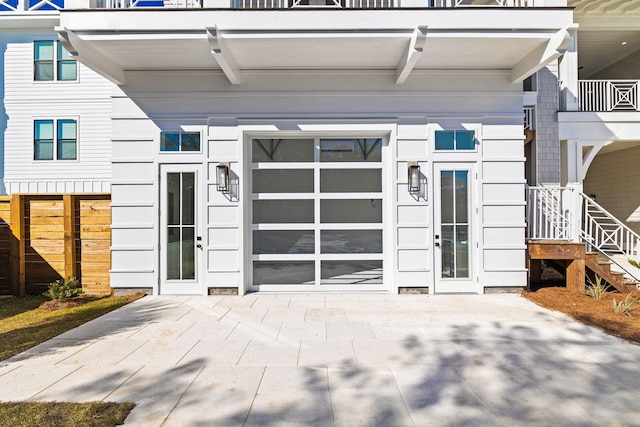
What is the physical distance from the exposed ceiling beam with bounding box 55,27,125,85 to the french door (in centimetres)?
223

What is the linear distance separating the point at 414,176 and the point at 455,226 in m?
1.03

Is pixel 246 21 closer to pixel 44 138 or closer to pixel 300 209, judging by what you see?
pixel 300 209

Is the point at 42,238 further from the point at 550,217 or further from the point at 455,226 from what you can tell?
the point at 550,217

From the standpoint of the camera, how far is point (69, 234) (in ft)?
18.3

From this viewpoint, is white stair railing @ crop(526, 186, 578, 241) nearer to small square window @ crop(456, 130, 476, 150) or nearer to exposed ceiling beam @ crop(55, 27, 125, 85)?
small square window @ crop(456, 130, 476, 150)

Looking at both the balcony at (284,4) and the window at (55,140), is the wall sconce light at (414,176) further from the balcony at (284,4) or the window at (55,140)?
the window at (55,140)

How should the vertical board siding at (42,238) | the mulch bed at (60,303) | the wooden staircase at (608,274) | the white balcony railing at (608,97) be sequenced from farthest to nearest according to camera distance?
the white balcony railing at (608,97)
the vertical board siding at (42,238)
the wooden staircase at (608,274)
the mulch bed at (60,303)

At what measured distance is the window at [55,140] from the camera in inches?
363

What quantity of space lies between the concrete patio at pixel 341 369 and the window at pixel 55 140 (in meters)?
6.74

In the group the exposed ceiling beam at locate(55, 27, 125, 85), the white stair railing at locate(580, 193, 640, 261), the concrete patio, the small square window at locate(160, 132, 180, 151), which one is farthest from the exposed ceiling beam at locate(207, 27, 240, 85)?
the white stair railing at locate(580, 193, 640, 261)

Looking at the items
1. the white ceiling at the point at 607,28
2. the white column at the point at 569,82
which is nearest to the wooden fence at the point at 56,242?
the white column at the point at 569,82

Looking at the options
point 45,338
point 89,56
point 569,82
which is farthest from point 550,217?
point 89,56

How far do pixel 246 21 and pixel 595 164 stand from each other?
10269mm

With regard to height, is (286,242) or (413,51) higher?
(413,51)
